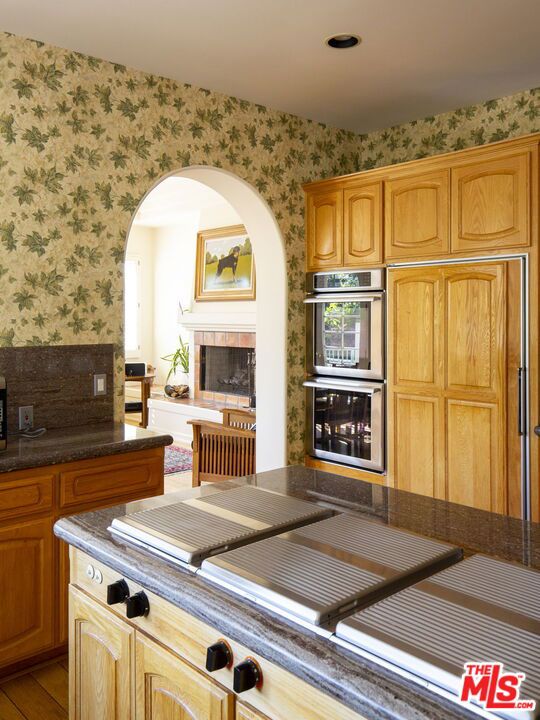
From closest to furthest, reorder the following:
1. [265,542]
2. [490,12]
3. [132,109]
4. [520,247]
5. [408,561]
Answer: [408,561], [265,542], [490,12], [520,247], [132,109]

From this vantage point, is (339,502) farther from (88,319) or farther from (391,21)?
(391,21)

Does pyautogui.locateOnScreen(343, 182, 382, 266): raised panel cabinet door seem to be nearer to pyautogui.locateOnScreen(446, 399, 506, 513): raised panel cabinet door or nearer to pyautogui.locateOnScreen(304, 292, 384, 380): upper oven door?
pyautogui.locateOnScreen(304, 292, 384, 380): upper oven door

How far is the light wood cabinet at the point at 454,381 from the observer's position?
3250 mm

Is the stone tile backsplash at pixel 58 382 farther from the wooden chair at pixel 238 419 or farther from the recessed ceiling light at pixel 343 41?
the recessed ceiling light at pixel 343 41

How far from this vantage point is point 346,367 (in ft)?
13.1

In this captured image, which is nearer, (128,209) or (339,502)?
(339,502)

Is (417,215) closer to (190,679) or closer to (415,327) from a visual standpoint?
(415,327)

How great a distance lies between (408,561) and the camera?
130cm

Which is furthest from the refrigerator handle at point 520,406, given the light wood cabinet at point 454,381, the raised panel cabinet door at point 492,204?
the raised panel cabinet door at point 492,204

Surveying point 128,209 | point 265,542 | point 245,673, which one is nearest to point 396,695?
point 245,673

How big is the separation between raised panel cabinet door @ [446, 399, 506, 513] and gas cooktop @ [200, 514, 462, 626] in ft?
6.47

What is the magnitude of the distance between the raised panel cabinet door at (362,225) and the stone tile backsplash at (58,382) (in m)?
1.61

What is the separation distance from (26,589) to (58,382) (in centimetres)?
103

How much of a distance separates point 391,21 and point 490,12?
43 cm
